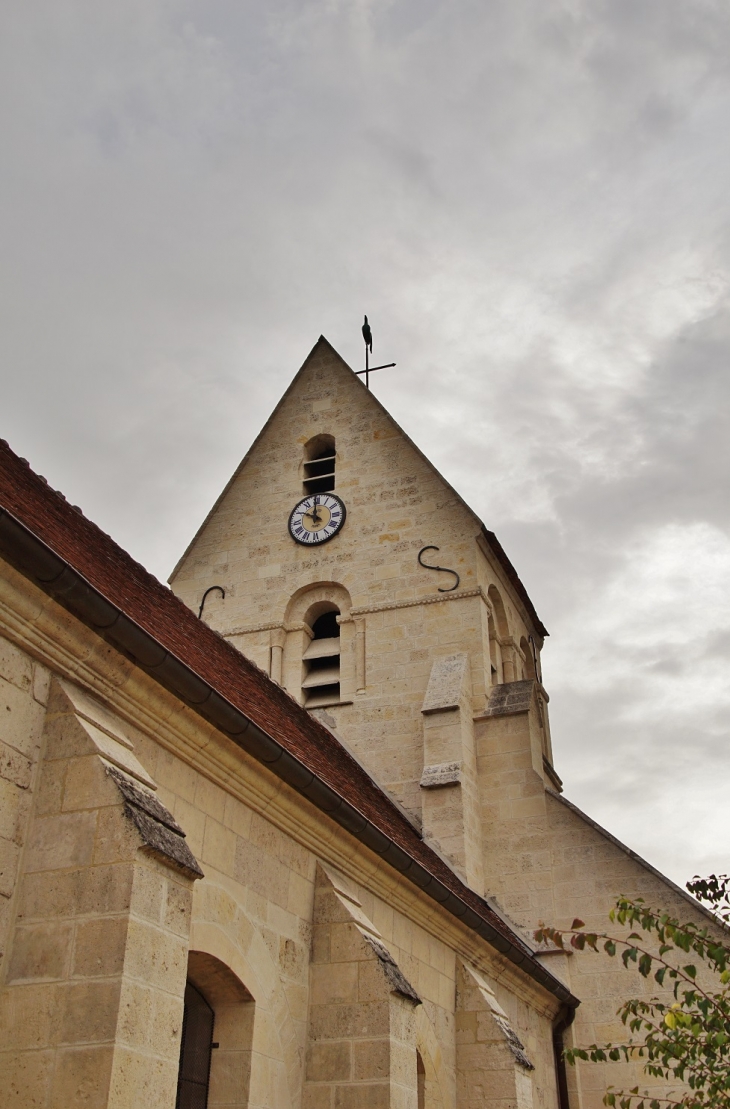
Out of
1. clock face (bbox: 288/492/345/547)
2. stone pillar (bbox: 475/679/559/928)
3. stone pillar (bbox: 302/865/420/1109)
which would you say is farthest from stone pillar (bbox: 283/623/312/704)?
stone pillar (bbox: 302/865/420/1109)

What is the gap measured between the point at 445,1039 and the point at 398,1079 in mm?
2900

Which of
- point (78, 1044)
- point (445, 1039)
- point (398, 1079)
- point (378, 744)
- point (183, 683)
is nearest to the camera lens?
point (78, 1044)

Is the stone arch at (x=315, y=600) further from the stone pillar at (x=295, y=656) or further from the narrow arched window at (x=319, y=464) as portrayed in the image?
the narrow arched window at (x=319, y=464)

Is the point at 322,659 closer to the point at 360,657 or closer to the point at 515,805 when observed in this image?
the point at 360,657

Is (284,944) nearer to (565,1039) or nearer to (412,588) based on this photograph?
(565,1039)

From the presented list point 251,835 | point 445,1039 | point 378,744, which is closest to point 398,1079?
point 251,835

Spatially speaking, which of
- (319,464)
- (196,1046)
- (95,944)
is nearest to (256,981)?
(196,1046)

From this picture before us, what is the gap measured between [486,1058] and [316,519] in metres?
10.8

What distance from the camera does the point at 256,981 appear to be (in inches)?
327

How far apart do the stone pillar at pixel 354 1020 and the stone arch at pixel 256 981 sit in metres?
0.25

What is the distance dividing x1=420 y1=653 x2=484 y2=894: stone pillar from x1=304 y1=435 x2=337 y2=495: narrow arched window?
4.82 metres

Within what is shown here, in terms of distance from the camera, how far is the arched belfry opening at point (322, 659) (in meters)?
18.7

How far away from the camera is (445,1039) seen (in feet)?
37.2

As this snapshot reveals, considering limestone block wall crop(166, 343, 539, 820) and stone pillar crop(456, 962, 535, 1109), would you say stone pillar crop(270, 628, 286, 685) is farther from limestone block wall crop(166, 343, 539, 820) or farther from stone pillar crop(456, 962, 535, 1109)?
stone pillar crop(456, 962, 535, 1109)
